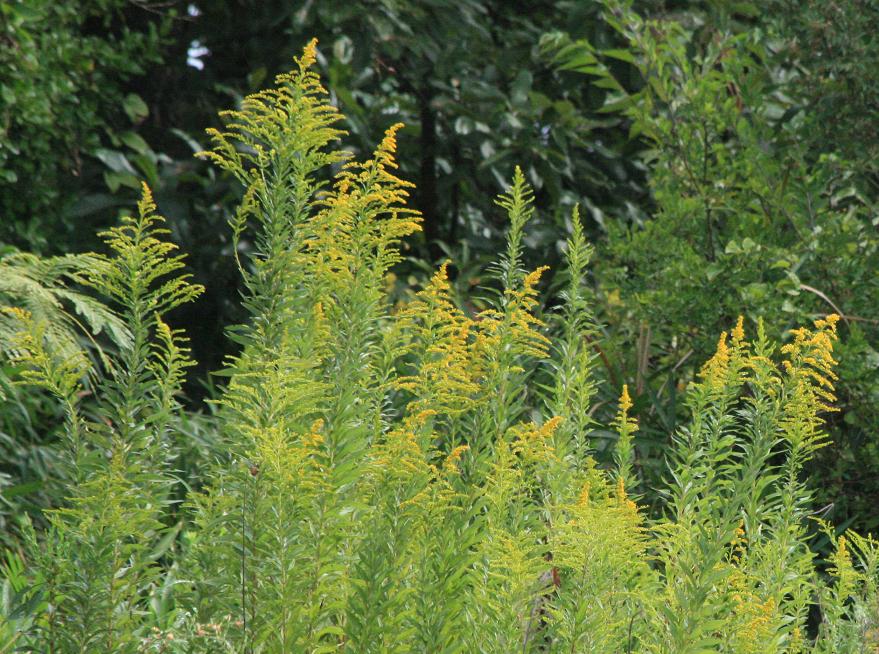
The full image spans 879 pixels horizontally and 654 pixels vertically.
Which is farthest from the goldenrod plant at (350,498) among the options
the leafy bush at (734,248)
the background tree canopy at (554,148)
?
the leafy bush at (734,248)

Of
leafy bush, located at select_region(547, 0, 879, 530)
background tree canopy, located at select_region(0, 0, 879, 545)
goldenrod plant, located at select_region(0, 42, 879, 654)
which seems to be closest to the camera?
goldenrod plant, located at select_region(0, 42, 879, 654)

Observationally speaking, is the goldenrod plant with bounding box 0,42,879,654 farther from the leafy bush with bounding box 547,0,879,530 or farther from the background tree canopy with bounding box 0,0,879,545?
the leafy bush with bounding box 547,0,879,530

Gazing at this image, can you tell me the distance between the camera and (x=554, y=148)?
625 centimetres

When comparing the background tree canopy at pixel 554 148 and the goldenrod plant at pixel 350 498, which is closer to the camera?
the goldenrod plant at pixel 350 498

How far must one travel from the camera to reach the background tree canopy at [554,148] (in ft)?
14.2

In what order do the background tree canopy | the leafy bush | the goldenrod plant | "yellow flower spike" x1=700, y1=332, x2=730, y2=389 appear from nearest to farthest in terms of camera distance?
1. the goldenrod plant
2. "yellow flower spike" x1=700, y1=332, x2=730, y2=389
3. the leafy bush
4. the background tree canopy

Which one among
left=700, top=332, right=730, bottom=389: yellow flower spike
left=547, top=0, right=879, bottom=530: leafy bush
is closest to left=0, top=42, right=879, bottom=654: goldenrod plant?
left=700, top=332, right=730, bottom=389: yellow flower spike

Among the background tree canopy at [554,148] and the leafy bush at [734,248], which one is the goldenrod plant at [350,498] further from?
the leafy bush at [734,248]

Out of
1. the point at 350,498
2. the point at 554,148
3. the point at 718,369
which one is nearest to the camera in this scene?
the point at 350,498

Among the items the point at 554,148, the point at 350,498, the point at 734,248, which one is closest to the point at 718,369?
the point at 350,498

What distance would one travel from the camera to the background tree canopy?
4.32 m

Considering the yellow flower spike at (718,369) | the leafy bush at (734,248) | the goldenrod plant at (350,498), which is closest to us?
the goldenrod plant at (350,498)

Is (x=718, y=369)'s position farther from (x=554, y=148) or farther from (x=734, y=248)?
(x=554, y=148)

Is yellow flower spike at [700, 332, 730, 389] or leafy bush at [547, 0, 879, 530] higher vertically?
leafy bush at [547, 0, 879, 530]
